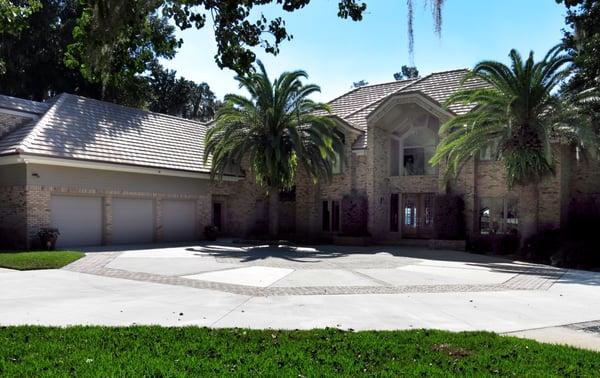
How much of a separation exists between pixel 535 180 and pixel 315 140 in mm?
9662

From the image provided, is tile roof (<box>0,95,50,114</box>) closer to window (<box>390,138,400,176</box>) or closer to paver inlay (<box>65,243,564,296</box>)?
paver inlay (<box>65,243,564,296</box>)

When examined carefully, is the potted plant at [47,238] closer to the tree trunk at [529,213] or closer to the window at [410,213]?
the window at [410,213]

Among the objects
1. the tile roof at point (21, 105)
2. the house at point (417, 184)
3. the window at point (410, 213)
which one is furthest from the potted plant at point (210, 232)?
the window at point (410, 213)

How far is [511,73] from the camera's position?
64.0 ft

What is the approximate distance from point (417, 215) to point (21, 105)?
1906 cm

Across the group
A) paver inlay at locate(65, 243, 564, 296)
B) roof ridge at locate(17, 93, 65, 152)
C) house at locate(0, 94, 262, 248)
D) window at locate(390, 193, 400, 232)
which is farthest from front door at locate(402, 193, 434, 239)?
roof ridge at locate(17, 93, 65, 152)

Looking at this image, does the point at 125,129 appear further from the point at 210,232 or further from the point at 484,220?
the point at 484,220

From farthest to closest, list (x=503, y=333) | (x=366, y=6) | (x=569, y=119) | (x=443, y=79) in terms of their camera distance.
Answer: (x=443, y=79), (x=569, y=119), (x=503, y=333), (x=366, y=6)

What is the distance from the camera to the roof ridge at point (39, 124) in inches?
758

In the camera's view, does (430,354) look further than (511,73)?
No

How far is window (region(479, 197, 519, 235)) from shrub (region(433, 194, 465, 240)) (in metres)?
1.01

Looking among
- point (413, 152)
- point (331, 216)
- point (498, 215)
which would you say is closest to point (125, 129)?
point (331, 216)

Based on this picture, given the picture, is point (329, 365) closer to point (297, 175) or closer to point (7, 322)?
point (7, 322)

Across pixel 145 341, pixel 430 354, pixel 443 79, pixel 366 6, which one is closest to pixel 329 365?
pixel 430 354
